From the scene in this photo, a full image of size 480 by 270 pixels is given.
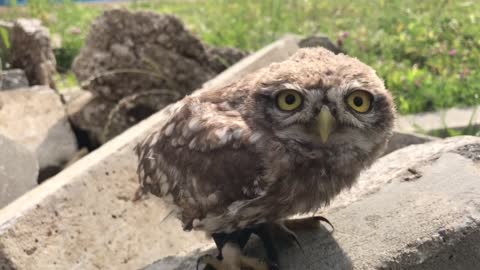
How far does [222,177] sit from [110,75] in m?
3.01

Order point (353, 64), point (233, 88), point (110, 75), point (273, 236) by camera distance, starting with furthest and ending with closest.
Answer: point (110, 75)
point (273, 236)
point (233, 88)
point (353, 64)

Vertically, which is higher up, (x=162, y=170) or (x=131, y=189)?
(x=162, y=170)

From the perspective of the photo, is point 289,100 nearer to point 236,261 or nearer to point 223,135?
point 223,135

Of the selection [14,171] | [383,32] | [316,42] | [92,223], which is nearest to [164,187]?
[92,223]

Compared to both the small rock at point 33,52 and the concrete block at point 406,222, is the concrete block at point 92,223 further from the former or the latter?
the small rock at point 33,52

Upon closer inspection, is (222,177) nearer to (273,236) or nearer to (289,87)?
(289,87)

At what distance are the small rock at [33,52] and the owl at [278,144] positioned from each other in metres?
3.25

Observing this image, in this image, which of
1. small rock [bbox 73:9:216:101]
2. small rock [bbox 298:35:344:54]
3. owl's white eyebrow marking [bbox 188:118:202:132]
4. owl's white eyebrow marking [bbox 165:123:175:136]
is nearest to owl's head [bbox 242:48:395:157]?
owl's white eyebrow marking [bbox 188:118:202:132]

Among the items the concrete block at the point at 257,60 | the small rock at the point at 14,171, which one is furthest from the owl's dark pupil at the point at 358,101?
the concrete block at the point at 257,60

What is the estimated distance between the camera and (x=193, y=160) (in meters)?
2.08

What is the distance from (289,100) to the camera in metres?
1.89

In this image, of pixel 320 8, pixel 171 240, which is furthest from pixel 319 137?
pixel 320 8

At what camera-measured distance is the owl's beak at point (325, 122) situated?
1815mm

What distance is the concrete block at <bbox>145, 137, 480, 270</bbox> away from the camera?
2162mm
